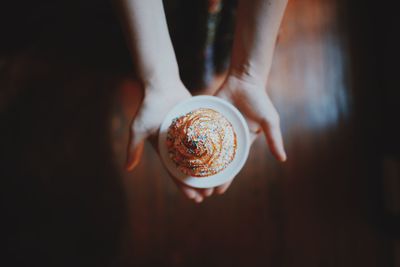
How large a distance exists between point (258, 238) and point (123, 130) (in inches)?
33.7

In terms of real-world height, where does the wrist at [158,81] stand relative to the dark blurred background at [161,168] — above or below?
above

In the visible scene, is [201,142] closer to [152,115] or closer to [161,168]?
[152,115]

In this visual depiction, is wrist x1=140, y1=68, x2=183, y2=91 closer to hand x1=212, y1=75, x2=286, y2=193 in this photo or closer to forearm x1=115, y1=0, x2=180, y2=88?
forearm x1=115, y1=0, x2=180, y2=88

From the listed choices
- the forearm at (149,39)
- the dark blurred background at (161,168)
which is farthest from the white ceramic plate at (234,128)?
the dark blurred background at (161,168)

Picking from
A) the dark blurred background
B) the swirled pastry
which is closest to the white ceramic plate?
the swirled pastry

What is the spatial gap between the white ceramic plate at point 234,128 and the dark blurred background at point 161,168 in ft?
1.72

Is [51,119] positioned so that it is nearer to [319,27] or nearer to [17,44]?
[17,44]

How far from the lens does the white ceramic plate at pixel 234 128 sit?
102cm

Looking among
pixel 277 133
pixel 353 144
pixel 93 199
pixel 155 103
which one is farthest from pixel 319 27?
pixel 93 199

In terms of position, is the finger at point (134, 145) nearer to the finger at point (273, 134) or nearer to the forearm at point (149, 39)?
the forearm at point (149, 39)

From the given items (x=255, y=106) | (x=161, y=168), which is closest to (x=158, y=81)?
(x=255, y=106)

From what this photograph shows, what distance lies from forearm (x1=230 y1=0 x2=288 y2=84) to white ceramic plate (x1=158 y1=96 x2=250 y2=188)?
0.17 metres

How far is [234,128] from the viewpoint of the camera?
3.48 feet

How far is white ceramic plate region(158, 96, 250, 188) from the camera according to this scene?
102 centimetres
